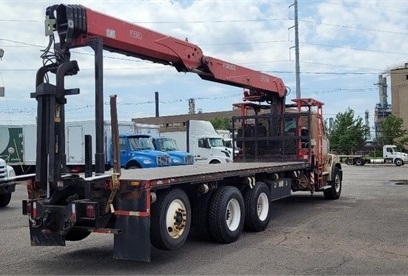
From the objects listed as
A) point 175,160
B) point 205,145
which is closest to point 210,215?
point 175,160

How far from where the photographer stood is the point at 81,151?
84.2 ft

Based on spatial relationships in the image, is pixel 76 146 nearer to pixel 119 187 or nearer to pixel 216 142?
pixel 216 142

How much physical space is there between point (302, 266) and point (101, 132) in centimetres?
349

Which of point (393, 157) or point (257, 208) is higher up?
point (393, 157)

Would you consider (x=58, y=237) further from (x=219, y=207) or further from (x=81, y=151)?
(x=81, y=151)

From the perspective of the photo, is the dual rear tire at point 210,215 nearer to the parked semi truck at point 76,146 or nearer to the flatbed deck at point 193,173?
the flatbed deck at point 193,173

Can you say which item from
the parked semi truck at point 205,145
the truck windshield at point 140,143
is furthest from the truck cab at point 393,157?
the truck windshield at point 140,143

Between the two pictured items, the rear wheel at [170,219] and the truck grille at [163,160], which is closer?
the rear wheel at [170,219]

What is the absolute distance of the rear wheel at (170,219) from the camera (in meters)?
7.12

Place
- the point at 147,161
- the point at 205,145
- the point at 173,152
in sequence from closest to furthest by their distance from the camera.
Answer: the point at 147,161 → the point at 173,152 → the point at 205,145

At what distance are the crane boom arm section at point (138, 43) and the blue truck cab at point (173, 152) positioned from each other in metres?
11.5

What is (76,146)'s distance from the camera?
26.1 m

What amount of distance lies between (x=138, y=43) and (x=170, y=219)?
3273 mm

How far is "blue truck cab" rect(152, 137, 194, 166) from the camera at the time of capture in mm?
24562
